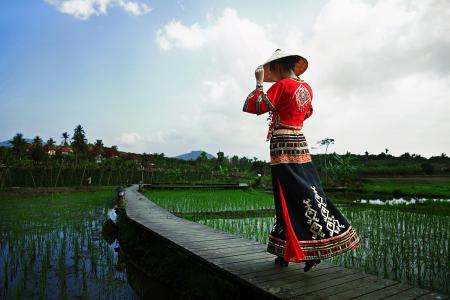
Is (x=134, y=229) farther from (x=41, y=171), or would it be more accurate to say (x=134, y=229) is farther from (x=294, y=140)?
(x=41, y=171)

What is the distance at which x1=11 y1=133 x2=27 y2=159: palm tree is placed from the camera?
23913 mm

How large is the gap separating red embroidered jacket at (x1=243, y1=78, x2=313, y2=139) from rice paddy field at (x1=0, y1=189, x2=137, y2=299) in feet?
8.34

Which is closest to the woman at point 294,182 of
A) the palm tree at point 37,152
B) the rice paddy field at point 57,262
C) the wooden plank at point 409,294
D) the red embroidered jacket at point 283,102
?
the red embroidered jacket at point 283,102

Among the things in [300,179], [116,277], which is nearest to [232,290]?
[300,179]

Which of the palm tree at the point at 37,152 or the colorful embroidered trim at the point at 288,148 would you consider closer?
the colorful embroidered trim at the point at 288,148

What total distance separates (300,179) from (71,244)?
183 inches

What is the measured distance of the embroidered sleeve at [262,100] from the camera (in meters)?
2.41

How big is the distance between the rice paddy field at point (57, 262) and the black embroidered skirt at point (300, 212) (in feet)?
7.21

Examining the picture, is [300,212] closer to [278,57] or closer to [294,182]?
[294,182]

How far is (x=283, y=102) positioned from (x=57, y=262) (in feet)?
12.8

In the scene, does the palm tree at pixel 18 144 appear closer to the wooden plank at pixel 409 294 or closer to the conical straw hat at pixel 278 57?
the conical straw hat at pixel 278 57

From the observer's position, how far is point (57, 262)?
448 centimetres

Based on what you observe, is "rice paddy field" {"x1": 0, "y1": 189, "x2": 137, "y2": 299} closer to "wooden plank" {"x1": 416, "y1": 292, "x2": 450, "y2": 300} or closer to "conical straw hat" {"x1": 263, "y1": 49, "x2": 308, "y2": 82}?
"conical straw hat" {"x1": 263, "y1": 49, "x2": 308, "y2": 82}

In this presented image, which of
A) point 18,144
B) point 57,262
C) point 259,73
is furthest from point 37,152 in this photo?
point 259,73
